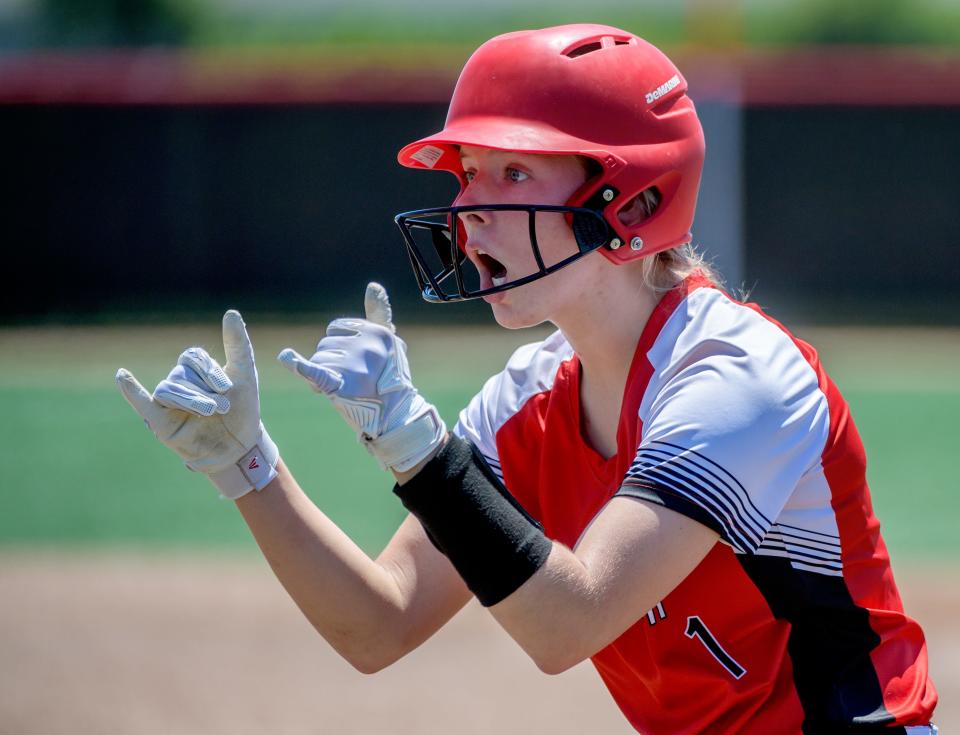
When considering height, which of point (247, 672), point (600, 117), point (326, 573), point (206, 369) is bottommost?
point (247, 672)

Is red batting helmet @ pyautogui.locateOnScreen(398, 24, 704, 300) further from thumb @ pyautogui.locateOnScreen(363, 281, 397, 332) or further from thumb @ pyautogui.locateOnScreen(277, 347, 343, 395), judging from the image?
thumb @ pyautogui.locateOnScreen(277, 347, 343, 395)

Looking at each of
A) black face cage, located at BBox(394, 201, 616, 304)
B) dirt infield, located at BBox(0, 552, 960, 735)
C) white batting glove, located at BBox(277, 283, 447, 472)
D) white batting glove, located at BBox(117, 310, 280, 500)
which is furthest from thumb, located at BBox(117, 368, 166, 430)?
dirt infield, located at BBox(0, 552, 960, 735)

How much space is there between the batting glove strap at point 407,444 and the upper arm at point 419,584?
560 mm

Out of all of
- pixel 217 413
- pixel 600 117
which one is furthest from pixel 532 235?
pixel 217 413

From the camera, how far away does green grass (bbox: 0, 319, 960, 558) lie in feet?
24.0

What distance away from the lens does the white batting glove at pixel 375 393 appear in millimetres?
1978

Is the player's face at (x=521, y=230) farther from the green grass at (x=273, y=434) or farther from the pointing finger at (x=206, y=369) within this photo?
the green grass at (x=273, y=434)

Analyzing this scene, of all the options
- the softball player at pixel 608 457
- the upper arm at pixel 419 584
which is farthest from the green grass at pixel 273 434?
the softball player at pixel 608 457

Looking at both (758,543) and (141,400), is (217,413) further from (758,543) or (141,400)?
(758,543)

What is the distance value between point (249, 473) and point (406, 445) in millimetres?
391

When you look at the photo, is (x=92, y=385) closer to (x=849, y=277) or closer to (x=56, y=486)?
(x=56, y=486)

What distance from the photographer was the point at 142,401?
6.95ft

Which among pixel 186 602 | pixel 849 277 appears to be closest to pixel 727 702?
pixel 186 602

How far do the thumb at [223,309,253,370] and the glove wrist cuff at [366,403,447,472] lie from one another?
0.30 meters
